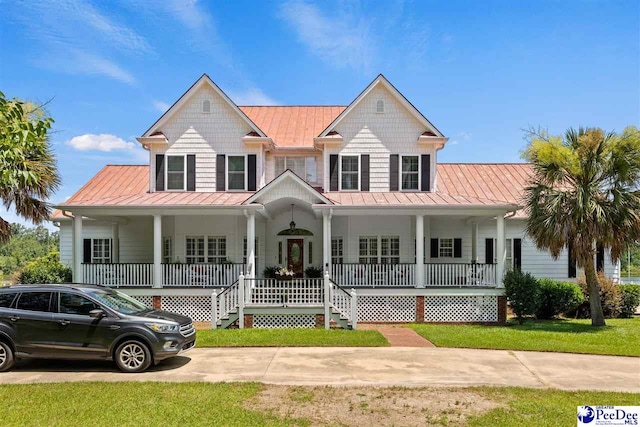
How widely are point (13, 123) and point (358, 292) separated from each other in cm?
1332

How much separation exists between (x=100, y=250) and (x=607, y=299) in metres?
22.3

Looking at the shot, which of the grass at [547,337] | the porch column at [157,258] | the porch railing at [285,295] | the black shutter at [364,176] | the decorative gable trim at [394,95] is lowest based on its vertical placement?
the grass at [547,337]

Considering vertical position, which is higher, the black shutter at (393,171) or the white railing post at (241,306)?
the black shutter at (393,171)

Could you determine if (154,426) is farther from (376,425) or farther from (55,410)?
(376,425)

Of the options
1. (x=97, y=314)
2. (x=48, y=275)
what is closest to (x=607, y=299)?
(x=97, y=314)

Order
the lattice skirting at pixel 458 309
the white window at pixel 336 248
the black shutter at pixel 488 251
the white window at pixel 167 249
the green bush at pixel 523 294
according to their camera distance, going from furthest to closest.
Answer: the black shutter at pixel 488 251
the white window at pixel 167 249
the white window at pixel 336 248
the lattice skirting at pixel 458 309
the green bush at pixel 523 294

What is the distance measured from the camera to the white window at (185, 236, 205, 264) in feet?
68.0

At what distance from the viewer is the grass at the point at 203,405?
6.92 m

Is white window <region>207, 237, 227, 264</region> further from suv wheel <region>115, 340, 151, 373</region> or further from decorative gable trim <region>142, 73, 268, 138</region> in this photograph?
suv wheel <region>115, 340, 151, 373</region>

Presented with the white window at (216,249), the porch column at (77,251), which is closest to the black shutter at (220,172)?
the white window at (216,249)

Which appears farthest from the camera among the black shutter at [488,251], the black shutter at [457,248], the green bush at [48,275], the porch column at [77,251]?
the black shutter at [488,251]

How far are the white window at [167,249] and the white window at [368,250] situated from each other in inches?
319

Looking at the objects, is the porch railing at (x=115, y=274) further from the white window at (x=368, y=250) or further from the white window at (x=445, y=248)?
the white window at (x=445, y=248)
